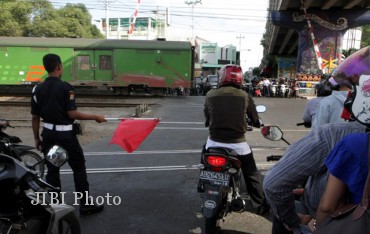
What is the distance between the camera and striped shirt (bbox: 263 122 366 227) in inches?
68.6

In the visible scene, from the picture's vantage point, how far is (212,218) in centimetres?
341

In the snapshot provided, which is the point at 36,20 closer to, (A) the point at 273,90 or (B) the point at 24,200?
(A) the point at 273,90

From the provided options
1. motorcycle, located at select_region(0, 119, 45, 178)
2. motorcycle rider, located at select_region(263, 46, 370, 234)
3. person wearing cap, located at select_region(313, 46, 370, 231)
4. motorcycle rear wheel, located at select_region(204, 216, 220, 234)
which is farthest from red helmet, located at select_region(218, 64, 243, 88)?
motorcycle, located at select_region(0, 119, 45, 178)

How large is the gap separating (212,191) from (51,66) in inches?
90.3

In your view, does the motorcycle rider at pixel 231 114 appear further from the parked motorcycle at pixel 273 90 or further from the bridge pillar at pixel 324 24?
the parked motorcycle at pixel 273 90

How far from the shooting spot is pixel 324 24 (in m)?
23.7

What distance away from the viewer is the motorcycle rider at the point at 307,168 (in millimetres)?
1747

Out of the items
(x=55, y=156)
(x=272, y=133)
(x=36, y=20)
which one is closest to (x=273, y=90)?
(x=272, y=133)

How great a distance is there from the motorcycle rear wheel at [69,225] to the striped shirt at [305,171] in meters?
1.76

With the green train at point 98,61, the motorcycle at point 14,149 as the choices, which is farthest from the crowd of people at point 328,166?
the green train at point 98,61

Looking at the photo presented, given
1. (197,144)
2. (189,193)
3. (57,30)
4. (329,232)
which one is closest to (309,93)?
(197,144)

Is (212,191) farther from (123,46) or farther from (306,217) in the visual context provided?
(123,46)

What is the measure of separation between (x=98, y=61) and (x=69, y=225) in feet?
63.2

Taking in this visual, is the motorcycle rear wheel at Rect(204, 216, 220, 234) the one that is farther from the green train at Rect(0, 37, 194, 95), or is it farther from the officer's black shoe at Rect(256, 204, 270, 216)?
the green train at Rect(0, 37, 194, 95)
